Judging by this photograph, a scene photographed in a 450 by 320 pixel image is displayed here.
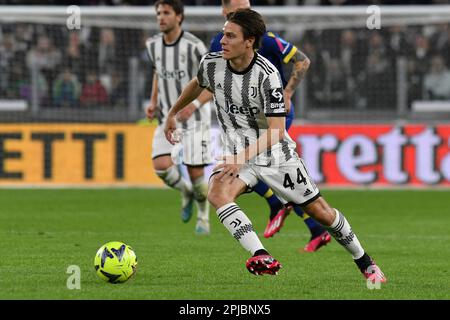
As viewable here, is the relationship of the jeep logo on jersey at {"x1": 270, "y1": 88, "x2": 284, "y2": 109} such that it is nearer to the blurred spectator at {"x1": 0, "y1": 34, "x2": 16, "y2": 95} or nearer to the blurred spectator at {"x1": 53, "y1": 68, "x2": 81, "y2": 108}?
the blurred spectator at {"x1": 53, "y1": 68, "x2": 81, "y2": 108}

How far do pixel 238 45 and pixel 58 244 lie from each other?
3.63 m

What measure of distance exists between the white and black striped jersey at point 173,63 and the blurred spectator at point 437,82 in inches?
304

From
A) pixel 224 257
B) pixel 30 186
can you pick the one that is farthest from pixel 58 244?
pixel 30 186

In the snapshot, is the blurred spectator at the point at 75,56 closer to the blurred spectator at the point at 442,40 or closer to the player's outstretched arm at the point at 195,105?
the blurred spectator at the point at 442,40

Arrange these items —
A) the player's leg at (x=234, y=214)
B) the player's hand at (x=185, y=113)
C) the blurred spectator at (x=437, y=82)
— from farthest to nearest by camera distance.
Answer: the blurred spectator at (x=437, y=82), the player's hand at (x=185, y=113), the player's leg at (x=234, y=214)

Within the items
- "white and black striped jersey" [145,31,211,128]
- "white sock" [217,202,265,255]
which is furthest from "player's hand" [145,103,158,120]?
"white sock" [217,202,265,255]

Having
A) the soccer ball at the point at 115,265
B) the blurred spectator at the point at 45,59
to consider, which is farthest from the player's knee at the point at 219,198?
the blurred spectator at the point at 45,59

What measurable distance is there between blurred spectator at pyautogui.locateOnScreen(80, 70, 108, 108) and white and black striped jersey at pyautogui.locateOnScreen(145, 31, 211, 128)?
6259 millimetres

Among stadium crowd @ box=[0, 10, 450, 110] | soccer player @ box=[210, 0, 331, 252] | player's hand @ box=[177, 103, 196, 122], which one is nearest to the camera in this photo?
soccer player @ box=[210, 0, 331, 252]

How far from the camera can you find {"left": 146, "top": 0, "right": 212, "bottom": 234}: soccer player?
11.4 metres

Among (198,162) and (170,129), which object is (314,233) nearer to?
(170,129)

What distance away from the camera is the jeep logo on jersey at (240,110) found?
24.4 ft
